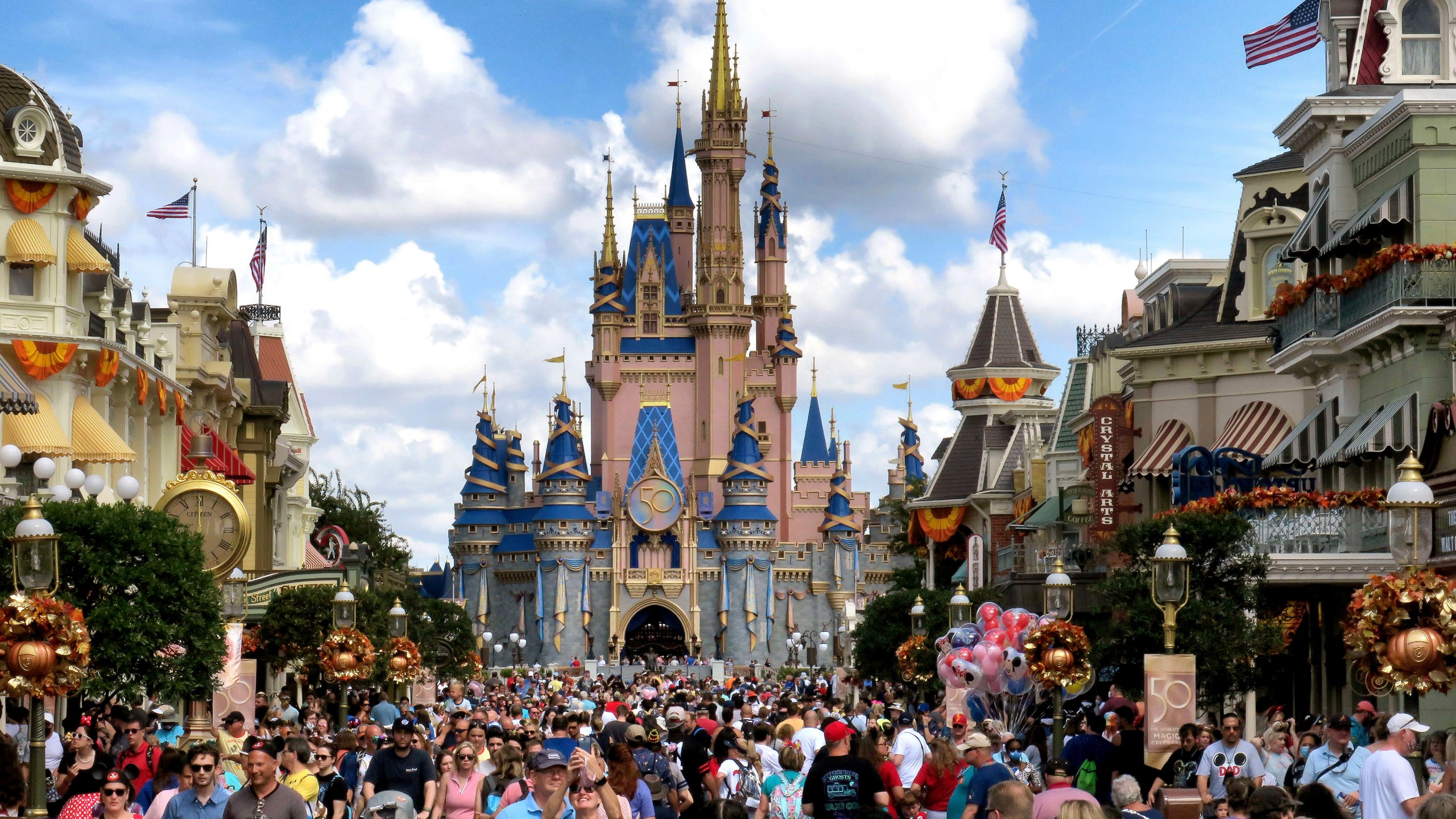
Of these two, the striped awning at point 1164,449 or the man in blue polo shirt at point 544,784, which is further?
the striped awning at point 1164,449

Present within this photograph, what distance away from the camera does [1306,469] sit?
3219 cm

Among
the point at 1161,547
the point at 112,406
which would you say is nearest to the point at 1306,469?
the point at 1161,547

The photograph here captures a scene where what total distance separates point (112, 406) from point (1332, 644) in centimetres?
2433

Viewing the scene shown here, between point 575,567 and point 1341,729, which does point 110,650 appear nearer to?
point 1341,729

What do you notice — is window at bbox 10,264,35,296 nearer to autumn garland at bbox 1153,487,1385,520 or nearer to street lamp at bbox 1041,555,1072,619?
street lamp at bbox 1041,555,1072,619

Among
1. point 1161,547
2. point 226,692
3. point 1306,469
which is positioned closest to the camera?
point 1161,547

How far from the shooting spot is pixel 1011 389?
75875 millimetres

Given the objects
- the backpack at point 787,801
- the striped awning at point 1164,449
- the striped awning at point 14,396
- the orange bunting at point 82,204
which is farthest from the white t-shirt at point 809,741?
the orange bunting at point 82,204

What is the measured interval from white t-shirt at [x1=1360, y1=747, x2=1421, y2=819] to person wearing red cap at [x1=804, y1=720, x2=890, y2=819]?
3.22 metres

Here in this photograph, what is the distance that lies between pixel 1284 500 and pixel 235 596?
1909cm

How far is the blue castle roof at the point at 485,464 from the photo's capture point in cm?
13150

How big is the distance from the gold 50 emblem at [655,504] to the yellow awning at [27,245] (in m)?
89.3

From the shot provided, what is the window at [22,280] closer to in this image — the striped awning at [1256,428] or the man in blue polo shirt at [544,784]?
the striped awning at [1256,428]

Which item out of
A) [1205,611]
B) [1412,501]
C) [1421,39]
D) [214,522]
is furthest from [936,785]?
[214,522]
